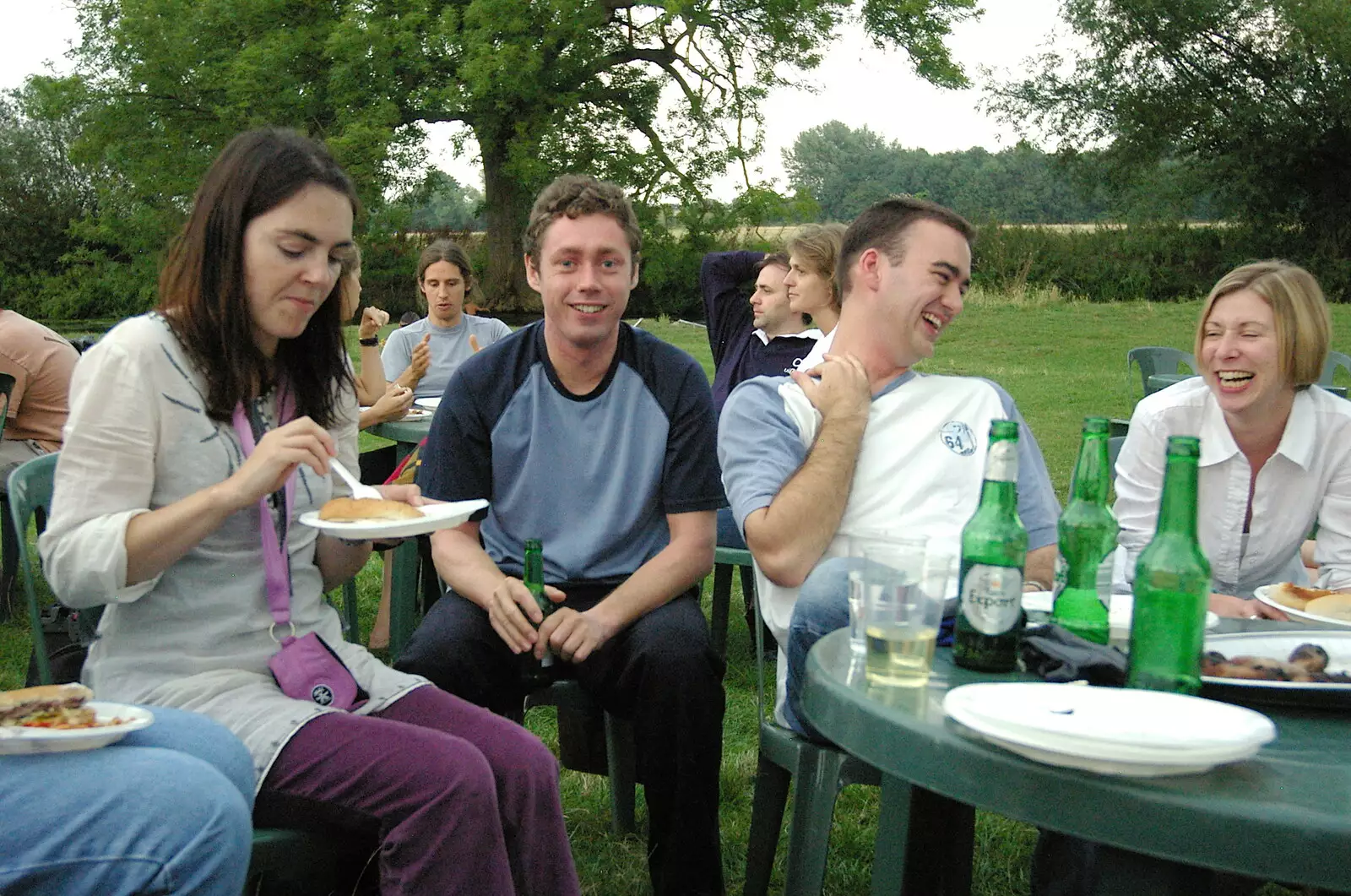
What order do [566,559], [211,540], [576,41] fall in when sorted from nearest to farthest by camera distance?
1. [211,540]
2. [566,559]
3. [576,41]

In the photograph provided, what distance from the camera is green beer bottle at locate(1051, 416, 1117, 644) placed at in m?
1.54

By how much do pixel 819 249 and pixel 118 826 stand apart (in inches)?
154

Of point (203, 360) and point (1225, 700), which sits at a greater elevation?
point (203, 360)

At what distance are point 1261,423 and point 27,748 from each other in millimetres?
2547

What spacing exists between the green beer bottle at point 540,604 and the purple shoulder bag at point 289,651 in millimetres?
574

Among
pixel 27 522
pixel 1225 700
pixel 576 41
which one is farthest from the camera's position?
pixel 576 41

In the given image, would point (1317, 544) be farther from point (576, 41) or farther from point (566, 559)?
point (576, 41)

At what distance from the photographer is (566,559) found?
2682 millimetres

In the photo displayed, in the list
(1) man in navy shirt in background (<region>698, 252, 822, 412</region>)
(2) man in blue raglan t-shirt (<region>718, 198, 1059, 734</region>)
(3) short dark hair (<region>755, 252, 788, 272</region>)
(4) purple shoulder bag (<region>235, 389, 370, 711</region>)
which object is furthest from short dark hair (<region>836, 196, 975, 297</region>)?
(3) short dark hair (<region>755, 252, 788, 272</region>)

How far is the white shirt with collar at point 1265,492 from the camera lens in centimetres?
273

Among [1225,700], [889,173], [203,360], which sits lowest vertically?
[1225,700]

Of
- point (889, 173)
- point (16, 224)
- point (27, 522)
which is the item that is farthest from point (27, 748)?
point (889, 173)

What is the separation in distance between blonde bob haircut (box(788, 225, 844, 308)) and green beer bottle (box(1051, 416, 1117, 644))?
340cm

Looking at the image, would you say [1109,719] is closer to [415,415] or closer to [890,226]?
[890,226]
